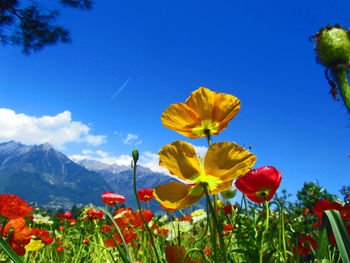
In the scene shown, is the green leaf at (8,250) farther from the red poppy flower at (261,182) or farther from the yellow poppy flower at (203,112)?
the red poppy flower at (261,182)

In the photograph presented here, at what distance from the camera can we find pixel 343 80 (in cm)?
81

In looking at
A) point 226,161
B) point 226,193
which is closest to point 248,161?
point 226,161

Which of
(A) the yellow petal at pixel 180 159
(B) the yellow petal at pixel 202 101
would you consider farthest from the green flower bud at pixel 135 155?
(B) the yellow petal at pixel 202 101

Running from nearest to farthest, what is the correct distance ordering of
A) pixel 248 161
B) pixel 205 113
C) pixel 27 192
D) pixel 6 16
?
pixel 248 161 < pixel 205 113 < pixel 6 16 < pixel 27 192

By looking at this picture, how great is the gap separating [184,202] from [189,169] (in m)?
0.08

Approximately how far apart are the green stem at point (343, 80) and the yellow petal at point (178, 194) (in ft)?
1.78

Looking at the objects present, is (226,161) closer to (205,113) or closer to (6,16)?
(205,113)

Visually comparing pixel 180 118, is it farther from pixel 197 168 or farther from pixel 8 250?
pixel 8 250

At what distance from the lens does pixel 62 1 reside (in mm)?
6375

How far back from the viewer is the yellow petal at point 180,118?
22.4 inches

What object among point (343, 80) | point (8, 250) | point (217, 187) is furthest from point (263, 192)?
point (8, 250)

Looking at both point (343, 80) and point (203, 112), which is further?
point (343, 80)

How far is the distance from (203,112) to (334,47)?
645 millimetres

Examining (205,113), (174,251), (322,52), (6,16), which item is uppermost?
(6,16)
